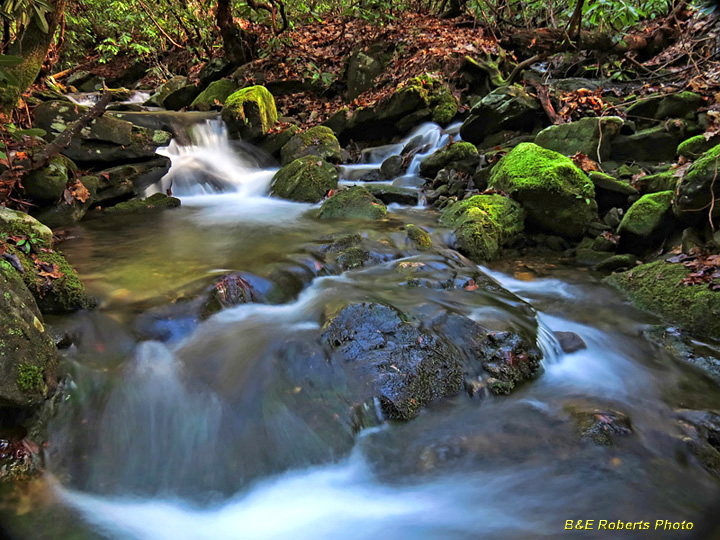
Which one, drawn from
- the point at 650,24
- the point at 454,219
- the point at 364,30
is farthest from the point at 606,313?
the point at 364,30

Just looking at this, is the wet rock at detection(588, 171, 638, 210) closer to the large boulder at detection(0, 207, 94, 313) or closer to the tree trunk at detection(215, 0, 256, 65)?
the large boulder at detection(0, 207, 94, 313)

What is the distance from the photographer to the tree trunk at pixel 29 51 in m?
5.29

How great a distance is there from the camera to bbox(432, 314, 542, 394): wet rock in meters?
3.32

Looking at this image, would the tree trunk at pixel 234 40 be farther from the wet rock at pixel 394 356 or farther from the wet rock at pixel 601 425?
the wet rock at pixel 601 425

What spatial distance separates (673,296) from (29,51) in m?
8.05

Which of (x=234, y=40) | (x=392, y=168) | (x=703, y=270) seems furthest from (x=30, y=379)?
(x=234, y=40)

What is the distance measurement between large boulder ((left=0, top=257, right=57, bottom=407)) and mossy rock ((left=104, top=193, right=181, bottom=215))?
479 cm

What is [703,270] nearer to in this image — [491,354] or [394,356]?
[491,354]

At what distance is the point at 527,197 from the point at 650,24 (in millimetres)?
7537

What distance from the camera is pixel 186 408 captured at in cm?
304

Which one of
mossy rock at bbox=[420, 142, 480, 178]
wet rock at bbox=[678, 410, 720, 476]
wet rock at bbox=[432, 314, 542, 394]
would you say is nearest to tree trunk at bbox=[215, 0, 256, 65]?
mossy rock at bbox=[420, 142, 480, 178]

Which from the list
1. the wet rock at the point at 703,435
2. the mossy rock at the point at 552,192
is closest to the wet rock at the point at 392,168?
the mossy rock at the point at 552,192

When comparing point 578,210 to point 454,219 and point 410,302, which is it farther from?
point 410,302

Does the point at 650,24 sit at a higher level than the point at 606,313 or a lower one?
higher
